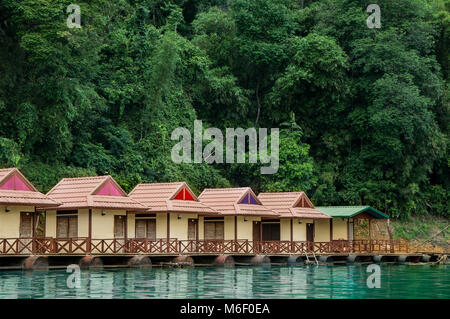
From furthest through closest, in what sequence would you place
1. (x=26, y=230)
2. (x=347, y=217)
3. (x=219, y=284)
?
(x=347, y=217) → (x=26, y=230) → (x=219, y=284)

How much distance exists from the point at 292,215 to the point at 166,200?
8.31 metres

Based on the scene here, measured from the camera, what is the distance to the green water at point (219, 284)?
2336 cm

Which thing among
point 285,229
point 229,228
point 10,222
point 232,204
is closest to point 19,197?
point 10,222

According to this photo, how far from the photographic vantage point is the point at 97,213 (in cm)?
3641

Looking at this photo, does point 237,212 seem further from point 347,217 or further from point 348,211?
point 348,211

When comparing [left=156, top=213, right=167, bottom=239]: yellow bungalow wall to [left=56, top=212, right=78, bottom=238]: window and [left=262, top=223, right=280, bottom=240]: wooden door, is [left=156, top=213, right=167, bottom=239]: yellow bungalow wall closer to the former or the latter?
[left=56, top=212, right=78, bottom=238]: window

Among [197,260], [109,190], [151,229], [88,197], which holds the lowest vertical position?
[197,260]

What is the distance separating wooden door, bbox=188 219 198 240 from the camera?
41125 millimetres

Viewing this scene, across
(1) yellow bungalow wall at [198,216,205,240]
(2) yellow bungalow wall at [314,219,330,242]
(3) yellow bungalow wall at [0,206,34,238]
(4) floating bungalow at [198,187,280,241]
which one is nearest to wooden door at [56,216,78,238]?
(3) yellow bungalow wall at [0,206,34,238]

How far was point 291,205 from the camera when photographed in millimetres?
45562

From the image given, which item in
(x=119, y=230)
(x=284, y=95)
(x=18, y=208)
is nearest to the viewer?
(x=18, y=208)

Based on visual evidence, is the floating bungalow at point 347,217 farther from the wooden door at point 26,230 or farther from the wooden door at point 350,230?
the wooden door at point 26,230

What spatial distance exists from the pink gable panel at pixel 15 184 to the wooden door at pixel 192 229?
A: 31.1 ft

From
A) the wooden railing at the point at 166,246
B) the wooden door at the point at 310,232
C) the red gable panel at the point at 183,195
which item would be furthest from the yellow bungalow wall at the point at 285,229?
the red gable panel at the point at 183,195
